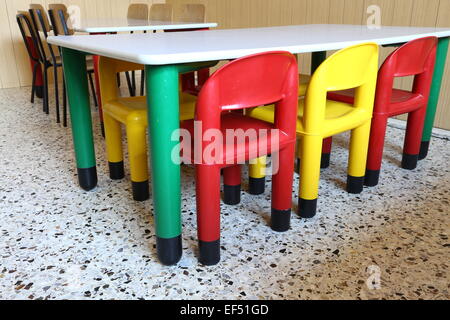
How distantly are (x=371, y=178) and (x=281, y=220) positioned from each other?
2.06 ft

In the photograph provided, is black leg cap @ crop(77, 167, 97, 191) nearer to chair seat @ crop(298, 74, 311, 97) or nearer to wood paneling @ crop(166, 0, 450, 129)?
chair seat @ crop(298, 74, 311, 97)

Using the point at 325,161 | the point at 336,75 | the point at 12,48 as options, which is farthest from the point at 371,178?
the point at 12,48

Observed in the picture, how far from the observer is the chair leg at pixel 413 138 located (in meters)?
2.05

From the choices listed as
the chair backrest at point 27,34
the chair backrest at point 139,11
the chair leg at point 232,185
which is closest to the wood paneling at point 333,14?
the chair backrest at point 139,11

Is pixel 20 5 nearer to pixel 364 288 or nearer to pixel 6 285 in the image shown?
pixel 6 285

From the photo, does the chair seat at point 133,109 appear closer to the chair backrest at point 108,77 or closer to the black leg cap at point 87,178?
the chair backrest at point 108,77

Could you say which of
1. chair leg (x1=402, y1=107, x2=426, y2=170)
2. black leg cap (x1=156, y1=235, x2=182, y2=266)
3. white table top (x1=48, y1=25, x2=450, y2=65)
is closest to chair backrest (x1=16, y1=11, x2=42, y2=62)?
white table top (x1=48, y1=25, x2=450, y2=65)

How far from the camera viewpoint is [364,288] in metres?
1.26

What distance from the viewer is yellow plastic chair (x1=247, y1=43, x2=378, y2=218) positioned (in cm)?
151

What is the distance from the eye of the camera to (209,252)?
1.37 metres

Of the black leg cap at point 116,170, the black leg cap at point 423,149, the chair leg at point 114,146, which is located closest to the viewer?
the chair leg at point 114,146

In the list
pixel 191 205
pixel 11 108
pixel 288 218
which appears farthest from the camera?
pixel 11 108
